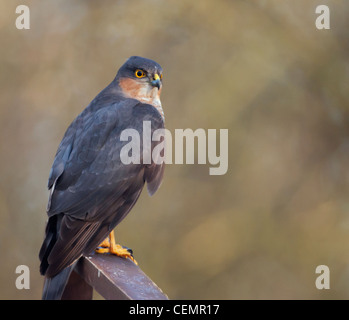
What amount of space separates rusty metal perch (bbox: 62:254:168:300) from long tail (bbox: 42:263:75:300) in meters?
0.08

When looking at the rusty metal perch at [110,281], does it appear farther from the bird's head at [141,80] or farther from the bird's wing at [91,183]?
the bird's head at [141,80]

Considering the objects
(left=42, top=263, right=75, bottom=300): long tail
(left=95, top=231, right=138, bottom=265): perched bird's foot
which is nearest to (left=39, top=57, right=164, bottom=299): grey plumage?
(left=42, top=263, right=75, bottom=300): long tail

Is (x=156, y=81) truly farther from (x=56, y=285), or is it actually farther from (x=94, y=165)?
(x=56, y=285)

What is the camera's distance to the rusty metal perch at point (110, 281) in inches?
85.0

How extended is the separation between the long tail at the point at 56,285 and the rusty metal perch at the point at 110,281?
85 mm

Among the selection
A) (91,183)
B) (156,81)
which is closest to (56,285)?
(91,183)

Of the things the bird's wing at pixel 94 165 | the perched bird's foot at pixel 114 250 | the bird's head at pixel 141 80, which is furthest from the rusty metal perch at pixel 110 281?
the bird's head at pixel 141 80

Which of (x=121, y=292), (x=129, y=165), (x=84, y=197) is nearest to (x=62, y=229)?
(x=84, y=197)

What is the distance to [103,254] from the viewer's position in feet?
9.29

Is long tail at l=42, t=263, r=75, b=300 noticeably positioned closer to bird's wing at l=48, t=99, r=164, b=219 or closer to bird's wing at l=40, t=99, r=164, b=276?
bird's wing at l=40, t=99, r=164, b=276

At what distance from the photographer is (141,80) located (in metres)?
3.24

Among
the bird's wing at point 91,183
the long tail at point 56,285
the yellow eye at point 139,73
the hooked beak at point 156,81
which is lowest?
the long tail at point 56,285
